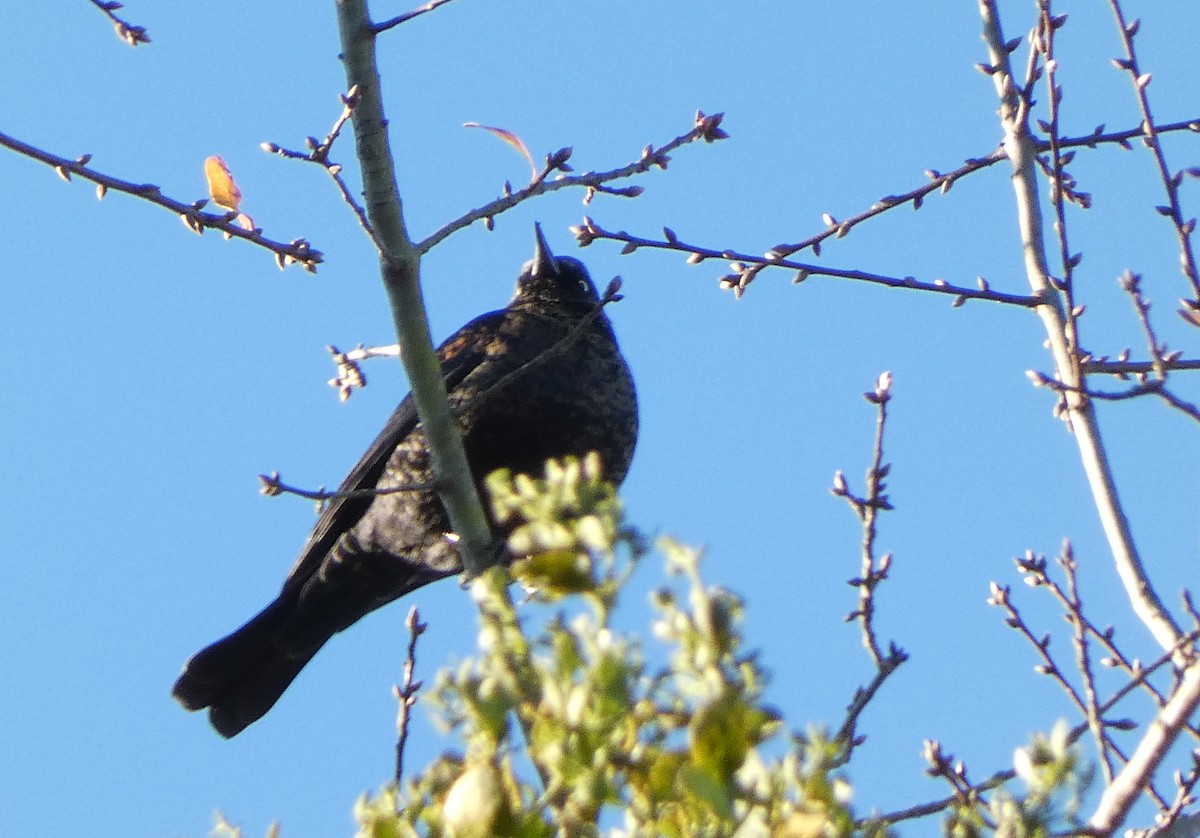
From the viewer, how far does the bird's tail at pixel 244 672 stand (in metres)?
5.12

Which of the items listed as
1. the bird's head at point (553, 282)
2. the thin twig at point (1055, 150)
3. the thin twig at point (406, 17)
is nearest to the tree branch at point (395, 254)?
the thin twig at point (406, 17)

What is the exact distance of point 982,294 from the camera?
327 cm

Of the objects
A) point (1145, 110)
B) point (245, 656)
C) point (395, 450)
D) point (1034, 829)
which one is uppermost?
point (395, 450)

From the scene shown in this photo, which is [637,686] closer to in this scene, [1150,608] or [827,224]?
[1150,608]

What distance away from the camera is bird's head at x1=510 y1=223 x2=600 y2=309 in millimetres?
5590

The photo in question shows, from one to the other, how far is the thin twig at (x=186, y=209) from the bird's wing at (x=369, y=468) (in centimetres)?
186

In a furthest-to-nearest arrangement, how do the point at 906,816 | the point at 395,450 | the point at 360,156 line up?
the point at 395,450 < the point at 360,156 < the point at 906,816

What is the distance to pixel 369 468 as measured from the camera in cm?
506

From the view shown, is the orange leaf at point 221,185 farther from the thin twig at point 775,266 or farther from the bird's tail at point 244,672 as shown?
the bird's tail at point 244,672

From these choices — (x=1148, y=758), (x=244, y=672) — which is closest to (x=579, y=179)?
(x=1148, y=758)

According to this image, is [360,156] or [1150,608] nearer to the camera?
[1150,608]

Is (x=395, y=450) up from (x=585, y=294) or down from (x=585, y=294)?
down

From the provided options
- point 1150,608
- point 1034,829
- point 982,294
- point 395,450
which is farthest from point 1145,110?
point 395,450

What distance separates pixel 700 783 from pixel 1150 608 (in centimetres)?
Result: 161
